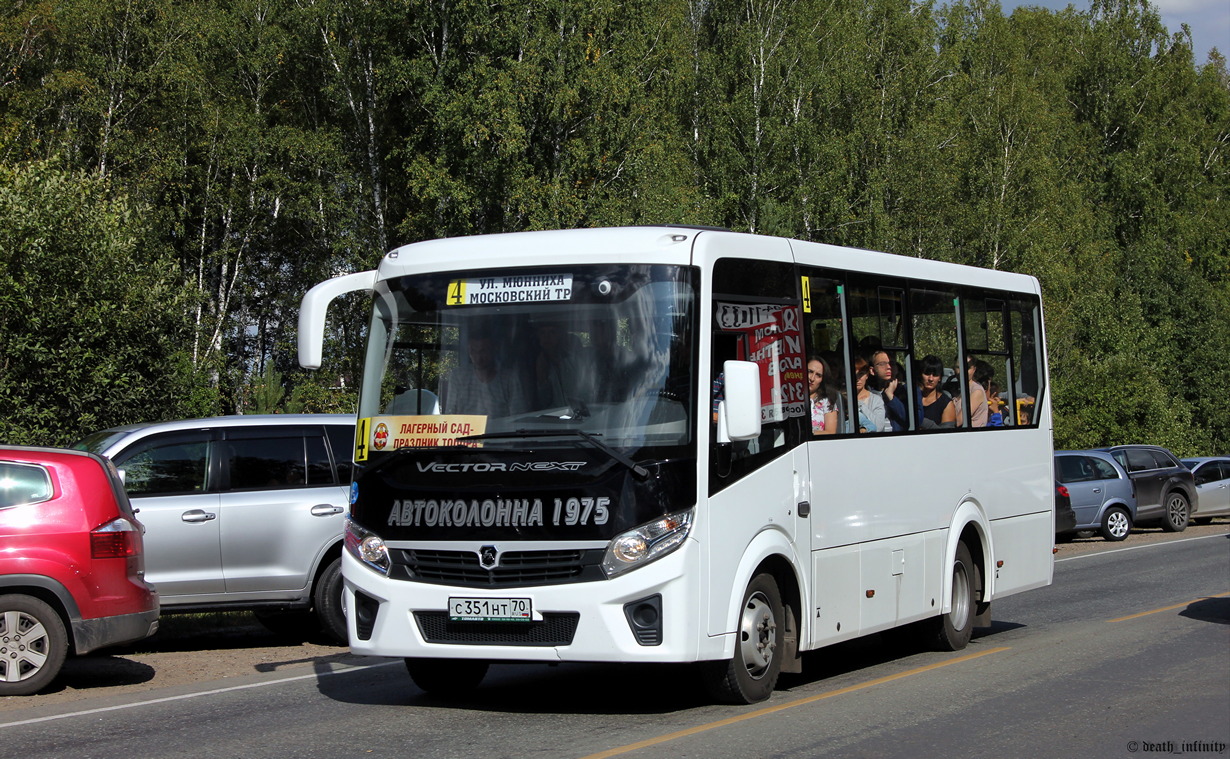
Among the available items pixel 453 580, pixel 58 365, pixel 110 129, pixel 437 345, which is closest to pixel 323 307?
pixel 437 345

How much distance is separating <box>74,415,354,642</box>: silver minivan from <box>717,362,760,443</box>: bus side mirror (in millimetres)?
5927

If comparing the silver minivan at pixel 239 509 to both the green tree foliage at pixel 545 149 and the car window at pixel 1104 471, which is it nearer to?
the green tree foliage at pixel 545 149

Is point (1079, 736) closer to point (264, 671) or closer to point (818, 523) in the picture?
point (818, 523)

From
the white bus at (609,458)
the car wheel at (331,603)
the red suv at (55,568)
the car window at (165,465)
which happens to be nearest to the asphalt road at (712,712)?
the white bus at (609,458)

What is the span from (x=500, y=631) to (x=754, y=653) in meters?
1.66

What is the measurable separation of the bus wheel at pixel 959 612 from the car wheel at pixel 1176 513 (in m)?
19.2

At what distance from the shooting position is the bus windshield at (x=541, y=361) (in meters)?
8.19

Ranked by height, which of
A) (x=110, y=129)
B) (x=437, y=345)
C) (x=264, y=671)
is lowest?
(x=264, y=671)

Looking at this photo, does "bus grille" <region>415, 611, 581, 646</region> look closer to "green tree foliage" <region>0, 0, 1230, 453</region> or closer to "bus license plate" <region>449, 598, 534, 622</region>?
"bus license plate" <region>449, 598, 534, 622</region>

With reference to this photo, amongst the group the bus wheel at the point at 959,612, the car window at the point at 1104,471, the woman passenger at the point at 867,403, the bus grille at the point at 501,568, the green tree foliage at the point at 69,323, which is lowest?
the bus wheel at the point at 959,612

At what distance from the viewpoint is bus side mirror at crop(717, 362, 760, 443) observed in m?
8.02

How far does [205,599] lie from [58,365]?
10.0m

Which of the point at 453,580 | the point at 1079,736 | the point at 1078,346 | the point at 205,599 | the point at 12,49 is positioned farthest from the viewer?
the point at 1078,346

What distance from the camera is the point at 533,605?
8047 mm
